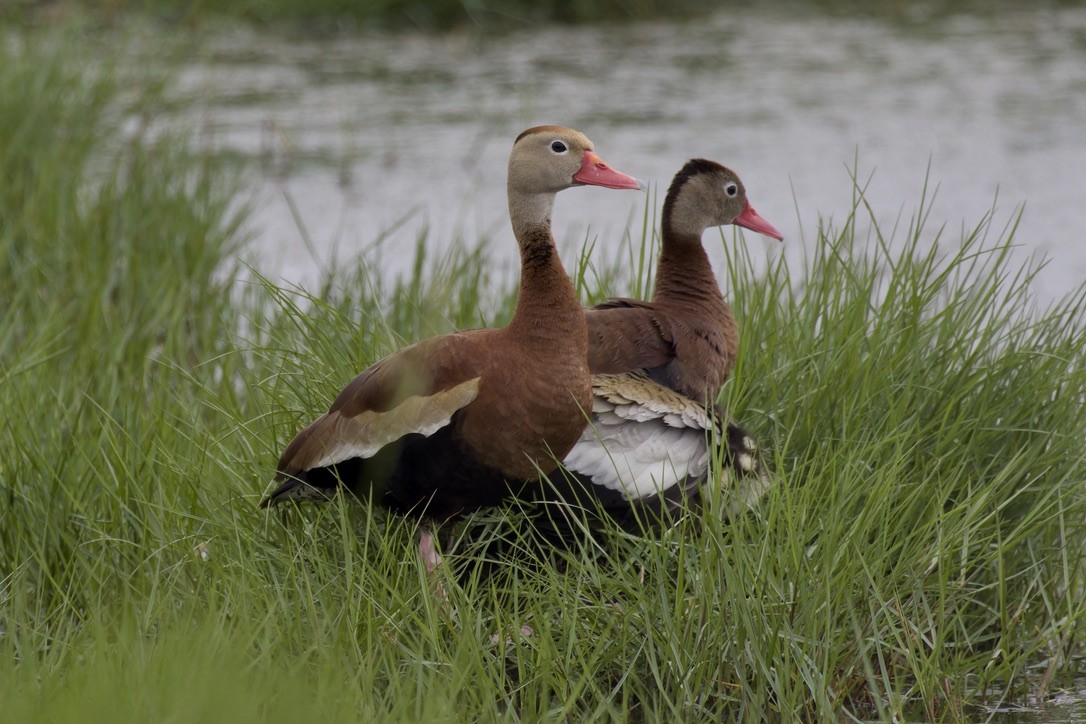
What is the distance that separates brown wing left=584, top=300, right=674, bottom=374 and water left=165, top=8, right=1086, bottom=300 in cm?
285

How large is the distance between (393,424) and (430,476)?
0.44 ft

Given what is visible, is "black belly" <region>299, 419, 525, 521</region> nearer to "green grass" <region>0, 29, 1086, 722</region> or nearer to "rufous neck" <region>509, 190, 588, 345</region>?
"green grass" <region>0, 29, 1086, 722</region>

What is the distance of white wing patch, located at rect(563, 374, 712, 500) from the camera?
3.22 meters

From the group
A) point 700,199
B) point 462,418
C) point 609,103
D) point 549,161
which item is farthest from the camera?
point 609,103

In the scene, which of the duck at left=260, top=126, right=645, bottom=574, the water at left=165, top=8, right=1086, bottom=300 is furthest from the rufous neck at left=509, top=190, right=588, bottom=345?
the water at left=165, top=8, right=1086, bottom=300

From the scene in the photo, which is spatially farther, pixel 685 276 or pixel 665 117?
pixel 665 117

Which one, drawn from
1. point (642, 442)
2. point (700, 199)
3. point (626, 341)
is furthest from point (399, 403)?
point (700, 199)

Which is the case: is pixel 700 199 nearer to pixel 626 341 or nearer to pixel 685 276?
pixel 685 276

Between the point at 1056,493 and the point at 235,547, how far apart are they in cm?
191

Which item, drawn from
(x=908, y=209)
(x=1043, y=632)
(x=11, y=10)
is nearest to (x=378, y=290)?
(x=1043, y=632)

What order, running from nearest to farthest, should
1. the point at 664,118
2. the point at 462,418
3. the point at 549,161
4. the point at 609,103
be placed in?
1. the point at 462,418
2. the point at 549,161
3. the point at 664,118
4. the point at 609,103

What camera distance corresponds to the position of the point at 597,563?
10.5ft

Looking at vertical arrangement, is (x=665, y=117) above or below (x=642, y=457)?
below

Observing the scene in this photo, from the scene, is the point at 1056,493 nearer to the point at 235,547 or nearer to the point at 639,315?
the point at 639,315
